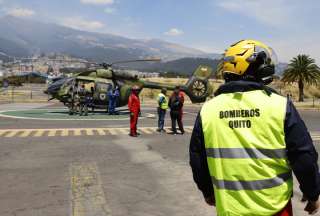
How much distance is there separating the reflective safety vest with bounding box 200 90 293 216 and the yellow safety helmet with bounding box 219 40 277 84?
0.60ft

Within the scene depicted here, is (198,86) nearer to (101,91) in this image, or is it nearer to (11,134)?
(101,91)

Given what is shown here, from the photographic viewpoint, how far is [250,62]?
296 cm

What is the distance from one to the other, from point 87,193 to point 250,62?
15.9ft

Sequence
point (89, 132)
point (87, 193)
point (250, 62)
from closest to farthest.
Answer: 1. point (250, 62)
2. point (87, 193)
3. point (89, 132)

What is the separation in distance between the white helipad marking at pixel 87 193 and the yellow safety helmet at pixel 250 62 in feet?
12.2

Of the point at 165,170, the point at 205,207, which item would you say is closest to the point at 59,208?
the point at 205,207

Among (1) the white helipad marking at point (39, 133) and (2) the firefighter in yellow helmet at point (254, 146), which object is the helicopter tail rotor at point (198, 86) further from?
(2) the firefighter in yellow helmet at point (254, 146)

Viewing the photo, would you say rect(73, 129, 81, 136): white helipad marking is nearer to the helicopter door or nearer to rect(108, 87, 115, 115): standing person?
rect(108, 87, 115, 115): standing person

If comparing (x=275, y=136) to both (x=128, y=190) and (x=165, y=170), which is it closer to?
(x=128, y=190)

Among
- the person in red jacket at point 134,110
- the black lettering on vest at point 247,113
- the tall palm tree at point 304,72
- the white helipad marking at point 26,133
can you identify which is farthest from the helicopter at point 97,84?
the tall palm tree at point 304,72

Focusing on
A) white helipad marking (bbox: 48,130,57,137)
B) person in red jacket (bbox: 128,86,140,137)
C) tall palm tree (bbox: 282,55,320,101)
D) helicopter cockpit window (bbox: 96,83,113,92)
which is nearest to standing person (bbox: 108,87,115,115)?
helicopter cockpit window (bbox: 96,83,113,92)

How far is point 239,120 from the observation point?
9.29 ft

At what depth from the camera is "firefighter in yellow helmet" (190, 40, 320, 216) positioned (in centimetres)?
275

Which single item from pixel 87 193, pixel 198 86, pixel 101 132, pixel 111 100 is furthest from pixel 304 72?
pixel 87 193
